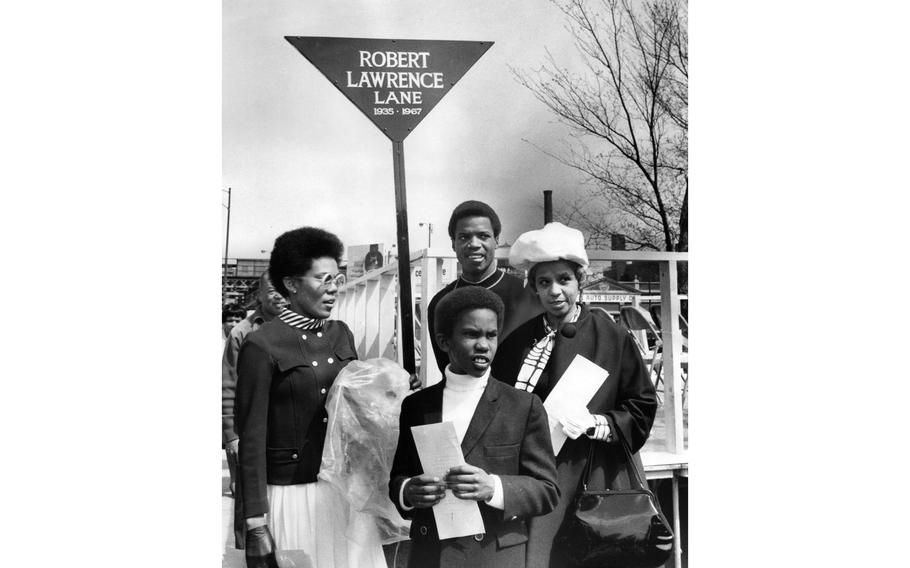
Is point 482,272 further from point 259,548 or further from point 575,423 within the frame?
point 259,548

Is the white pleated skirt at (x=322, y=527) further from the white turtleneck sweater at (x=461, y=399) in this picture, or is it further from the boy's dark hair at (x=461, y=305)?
the boy's dark hair at (x=461, y=305)

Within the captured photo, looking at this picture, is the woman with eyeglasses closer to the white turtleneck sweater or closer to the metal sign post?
the metal sign post

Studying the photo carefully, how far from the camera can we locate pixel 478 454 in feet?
11.5

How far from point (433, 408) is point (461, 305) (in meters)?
0.43

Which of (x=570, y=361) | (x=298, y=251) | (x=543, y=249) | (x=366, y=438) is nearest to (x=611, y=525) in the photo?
(x=570, y=361)

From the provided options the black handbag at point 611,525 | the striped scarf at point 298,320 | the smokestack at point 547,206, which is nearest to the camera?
the striped scarf at point 298,320

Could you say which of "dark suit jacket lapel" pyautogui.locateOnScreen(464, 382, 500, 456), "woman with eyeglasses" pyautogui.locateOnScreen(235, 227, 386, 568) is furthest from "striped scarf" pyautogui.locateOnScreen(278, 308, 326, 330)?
"dark suit jacket lapel" pyautogui.locateOnScreen(464, 382, 500, 456)

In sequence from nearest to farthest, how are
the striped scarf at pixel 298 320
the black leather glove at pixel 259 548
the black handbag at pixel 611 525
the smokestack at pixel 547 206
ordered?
the black leather glove at pixel 259 548
the striped scarf at pixel 298 320
the black handbag at pixel 611 525
the smokestack at pixel 547 206

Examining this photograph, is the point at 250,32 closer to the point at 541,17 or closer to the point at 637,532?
the point at 541,17

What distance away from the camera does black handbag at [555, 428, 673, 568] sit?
3607 mm

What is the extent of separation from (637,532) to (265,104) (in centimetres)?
236

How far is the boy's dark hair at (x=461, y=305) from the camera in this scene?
3.53 metres

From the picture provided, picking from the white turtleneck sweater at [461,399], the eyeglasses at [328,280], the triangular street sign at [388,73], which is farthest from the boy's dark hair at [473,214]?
the white turtleneck sweater at [461,399]

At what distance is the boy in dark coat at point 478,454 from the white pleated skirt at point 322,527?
18cm
